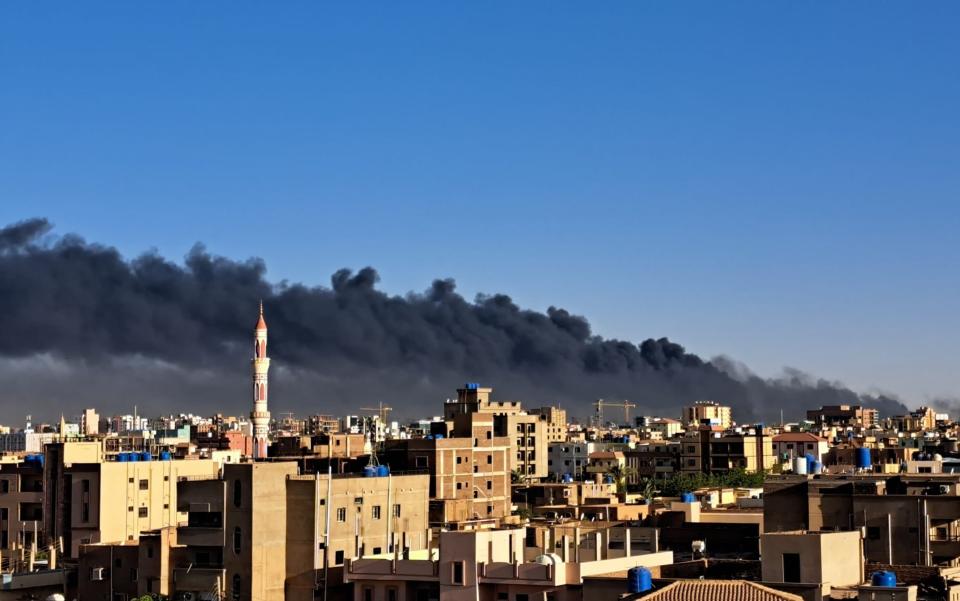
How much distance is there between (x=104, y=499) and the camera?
85500 mm

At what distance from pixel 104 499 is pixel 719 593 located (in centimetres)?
5229

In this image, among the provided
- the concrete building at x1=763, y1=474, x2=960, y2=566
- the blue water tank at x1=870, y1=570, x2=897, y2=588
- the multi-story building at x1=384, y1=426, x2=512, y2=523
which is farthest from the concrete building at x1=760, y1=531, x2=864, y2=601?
the multi-story building at x1=384, y1=426, x2=512, y2=523

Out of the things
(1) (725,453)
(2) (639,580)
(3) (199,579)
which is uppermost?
(1) (725,453)

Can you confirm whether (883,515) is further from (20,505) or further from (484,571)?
(20,505)

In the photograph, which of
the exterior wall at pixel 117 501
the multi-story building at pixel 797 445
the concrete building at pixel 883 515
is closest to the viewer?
the concrete building at pixel 883 515

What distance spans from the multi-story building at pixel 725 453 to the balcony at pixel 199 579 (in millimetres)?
85128

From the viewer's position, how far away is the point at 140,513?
3450 inches

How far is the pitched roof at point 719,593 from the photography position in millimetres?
39156

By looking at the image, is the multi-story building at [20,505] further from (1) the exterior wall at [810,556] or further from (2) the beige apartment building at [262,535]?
(1) the exterior wall at [810,556]

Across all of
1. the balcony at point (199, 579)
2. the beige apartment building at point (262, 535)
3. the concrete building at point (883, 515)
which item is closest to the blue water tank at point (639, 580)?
the concrete building at point (883, 515)

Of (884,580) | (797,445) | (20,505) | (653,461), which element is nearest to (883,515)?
(884,580)

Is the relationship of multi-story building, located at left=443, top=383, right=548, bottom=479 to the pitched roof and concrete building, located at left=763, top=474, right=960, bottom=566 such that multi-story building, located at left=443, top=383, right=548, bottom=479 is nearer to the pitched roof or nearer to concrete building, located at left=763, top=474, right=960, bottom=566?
concrete building, located at left=763, top=474, right=960, bottom=566

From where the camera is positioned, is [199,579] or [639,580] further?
[199,579]

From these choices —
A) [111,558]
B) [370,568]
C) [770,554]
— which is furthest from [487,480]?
[770,554]
